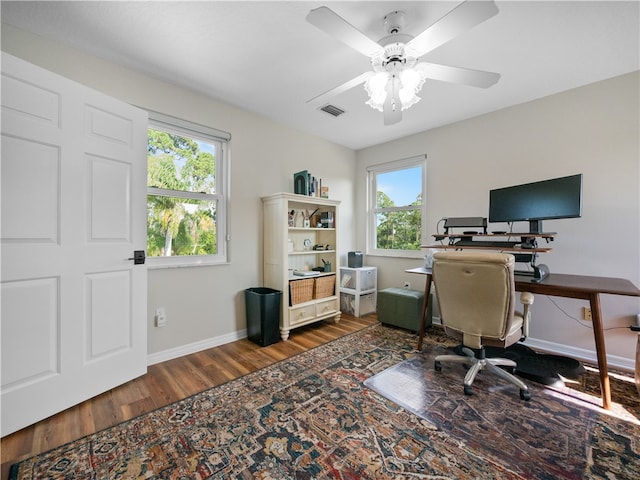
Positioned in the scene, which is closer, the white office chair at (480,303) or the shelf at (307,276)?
the white office chair at (480,303)

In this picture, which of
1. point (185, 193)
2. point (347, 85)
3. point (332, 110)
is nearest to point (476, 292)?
point (347, 85)

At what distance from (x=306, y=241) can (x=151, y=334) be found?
1931mm

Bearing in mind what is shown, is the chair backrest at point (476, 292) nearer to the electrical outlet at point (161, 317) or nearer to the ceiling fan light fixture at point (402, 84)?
the ceiling fan light fixture at point (402, 84)

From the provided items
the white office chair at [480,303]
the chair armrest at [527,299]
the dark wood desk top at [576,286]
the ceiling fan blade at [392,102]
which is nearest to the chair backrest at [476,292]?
the white office chair at [480,303]

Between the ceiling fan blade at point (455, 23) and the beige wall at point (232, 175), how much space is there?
→ 1942 mm

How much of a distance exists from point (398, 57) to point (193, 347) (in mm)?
2844

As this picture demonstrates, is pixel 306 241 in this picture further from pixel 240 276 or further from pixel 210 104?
pixel 210 104

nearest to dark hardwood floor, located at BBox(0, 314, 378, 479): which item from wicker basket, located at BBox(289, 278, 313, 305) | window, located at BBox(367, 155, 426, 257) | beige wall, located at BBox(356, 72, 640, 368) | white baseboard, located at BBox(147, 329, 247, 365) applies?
white baseboard, located at BBox(147, 329, 247, 365)

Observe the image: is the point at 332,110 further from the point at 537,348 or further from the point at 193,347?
the point at 537,348

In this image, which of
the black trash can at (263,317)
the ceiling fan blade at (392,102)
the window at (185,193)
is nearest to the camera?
the ceiling fan blade at (392,102)

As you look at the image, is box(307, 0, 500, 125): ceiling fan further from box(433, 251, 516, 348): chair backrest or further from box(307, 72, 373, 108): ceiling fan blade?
box(433, 251, 516, 348): chair backrest

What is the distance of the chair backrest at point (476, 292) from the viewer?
1696 mm

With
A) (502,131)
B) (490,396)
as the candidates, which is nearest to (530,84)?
(502,131)

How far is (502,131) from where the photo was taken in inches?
112
